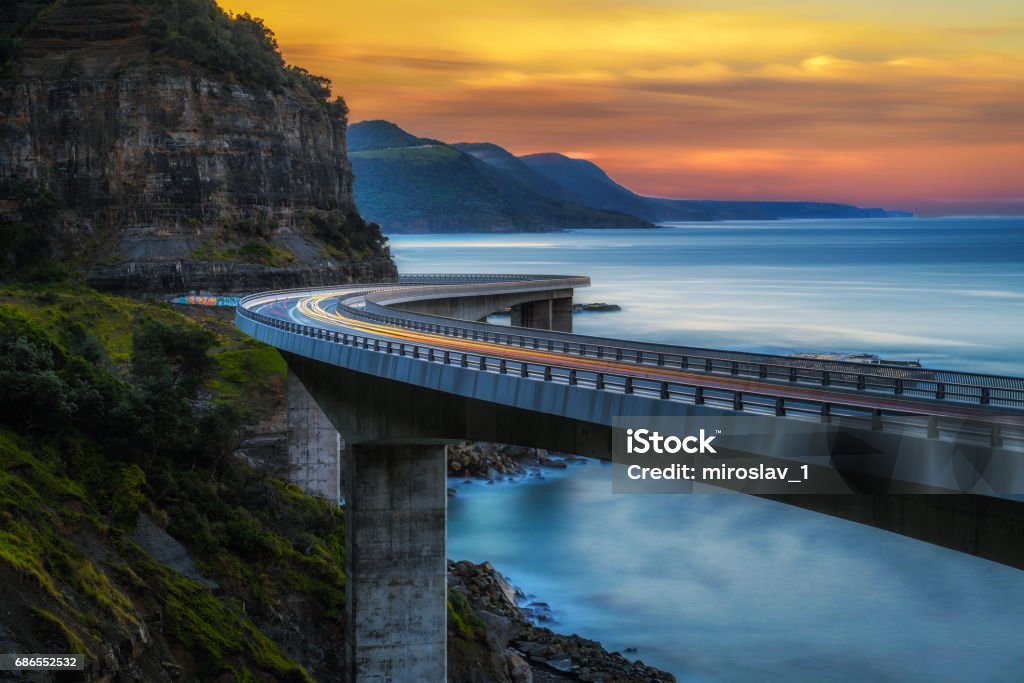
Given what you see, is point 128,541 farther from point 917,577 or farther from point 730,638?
point 917,577

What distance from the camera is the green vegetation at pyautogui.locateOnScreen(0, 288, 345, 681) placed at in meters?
30.5

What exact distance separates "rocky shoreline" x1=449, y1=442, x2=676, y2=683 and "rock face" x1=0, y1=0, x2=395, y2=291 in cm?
5865

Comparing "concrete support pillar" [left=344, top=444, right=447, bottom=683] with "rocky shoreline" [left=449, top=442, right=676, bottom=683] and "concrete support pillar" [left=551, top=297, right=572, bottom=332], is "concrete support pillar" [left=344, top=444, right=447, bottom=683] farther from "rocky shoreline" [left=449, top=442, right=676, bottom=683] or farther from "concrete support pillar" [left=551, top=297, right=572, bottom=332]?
"concrete support pillar" [left=551, top=297, right=572, bottom=332]

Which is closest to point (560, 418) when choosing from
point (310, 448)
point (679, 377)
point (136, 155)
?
point (679, 377)

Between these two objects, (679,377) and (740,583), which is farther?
(740,583)

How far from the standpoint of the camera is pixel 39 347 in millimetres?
45562

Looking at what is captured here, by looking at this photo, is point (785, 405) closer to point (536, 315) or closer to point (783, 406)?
point (783, 406)

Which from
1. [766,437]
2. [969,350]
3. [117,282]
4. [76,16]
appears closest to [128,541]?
[766,437]

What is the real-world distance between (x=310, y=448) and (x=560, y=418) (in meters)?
35.8

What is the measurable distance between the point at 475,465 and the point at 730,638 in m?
28.7

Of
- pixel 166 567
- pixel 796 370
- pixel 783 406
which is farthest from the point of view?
pixel 166 567

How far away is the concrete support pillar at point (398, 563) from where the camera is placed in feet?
131

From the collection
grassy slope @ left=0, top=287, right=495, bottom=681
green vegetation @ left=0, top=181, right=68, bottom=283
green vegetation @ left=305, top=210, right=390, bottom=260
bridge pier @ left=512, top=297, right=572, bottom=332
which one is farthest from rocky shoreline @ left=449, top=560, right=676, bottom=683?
green vegetation @ left=305, top=210, right=390, bottom=260

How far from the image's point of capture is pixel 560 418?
95.7ft
